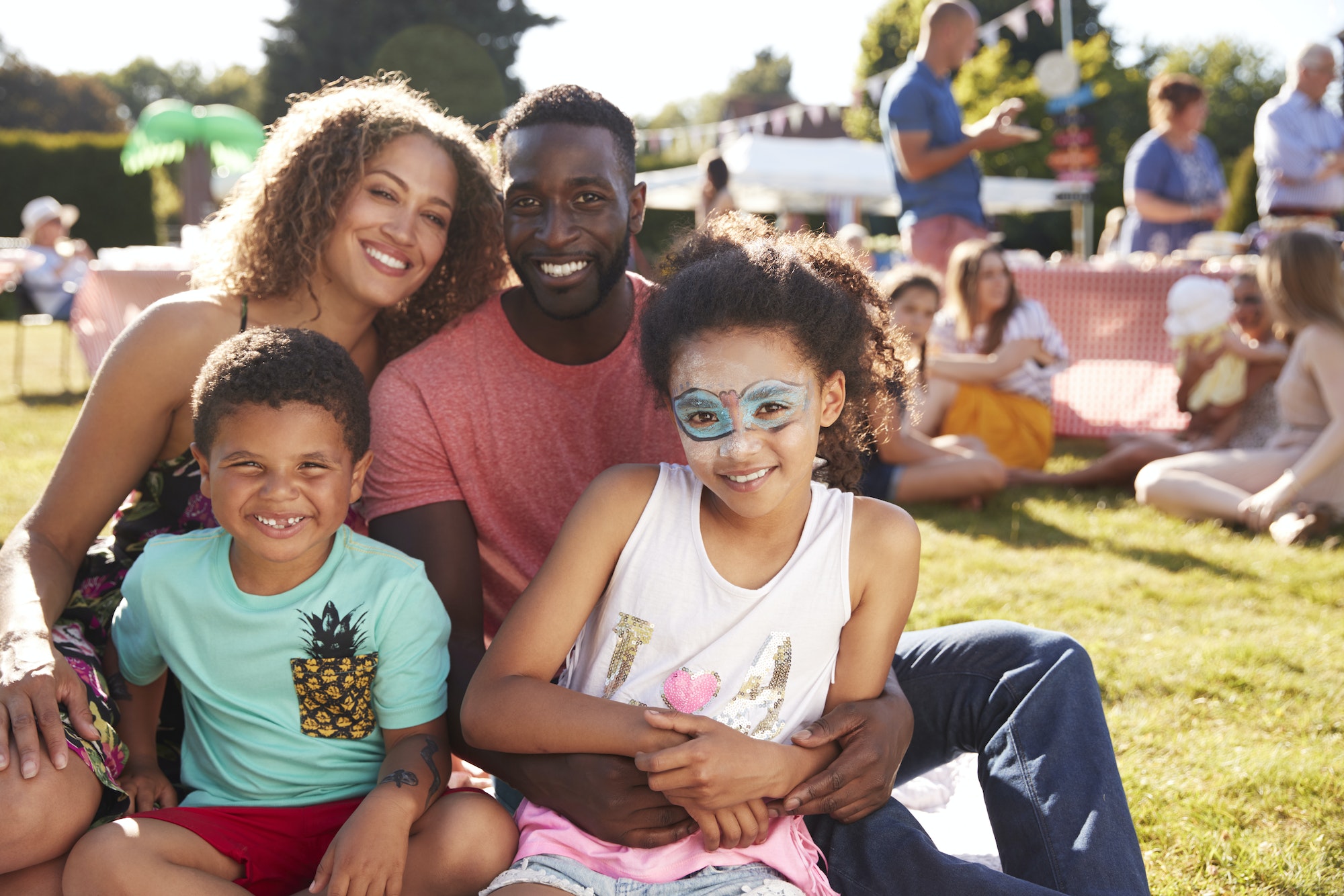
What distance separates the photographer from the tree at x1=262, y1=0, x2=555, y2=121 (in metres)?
28.1

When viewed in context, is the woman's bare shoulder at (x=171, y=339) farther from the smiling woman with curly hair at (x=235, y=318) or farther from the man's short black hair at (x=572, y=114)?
the man's short black hair at (x=572, y=114)

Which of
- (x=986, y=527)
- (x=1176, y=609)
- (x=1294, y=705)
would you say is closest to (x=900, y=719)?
(x=1294, y=705)

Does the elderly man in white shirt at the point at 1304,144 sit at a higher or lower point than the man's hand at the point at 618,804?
higher

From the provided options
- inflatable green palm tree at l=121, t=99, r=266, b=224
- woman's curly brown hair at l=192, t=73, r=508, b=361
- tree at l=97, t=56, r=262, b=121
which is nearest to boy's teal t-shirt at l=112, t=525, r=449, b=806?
woman's curly brown hair at l=192, t=73, r=508, b=361

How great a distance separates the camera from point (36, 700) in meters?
1.81

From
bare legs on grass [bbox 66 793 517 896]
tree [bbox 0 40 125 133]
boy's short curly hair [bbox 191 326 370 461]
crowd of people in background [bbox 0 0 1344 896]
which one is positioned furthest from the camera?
tree [bbox 0 40 125 133]

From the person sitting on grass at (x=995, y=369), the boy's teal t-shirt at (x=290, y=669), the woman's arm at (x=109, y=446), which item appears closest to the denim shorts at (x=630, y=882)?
the boy's teal t-shirt at (x=290, y=669)

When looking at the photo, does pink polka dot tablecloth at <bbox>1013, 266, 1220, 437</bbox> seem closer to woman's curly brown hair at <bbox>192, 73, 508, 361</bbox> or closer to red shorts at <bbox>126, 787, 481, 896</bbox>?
woman's curly brown hair at <bbox>192, 73, 508, 361</bbox>

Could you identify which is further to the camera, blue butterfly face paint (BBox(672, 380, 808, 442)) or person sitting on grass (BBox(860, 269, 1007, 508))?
person sitting on grass (BBox(860, 269, 1007, 508))

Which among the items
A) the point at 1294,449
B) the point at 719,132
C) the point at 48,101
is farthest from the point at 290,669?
the point at 48,101

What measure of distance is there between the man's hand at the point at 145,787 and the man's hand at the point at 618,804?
78cm

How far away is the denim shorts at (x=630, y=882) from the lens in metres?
1.72

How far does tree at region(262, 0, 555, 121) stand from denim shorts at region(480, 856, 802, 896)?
2909cm

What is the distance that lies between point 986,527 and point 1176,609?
4.33 ft
